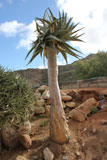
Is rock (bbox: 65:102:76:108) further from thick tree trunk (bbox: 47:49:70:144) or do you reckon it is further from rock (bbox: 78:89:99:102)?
thick tree trunk (bbox: 47:49:70:144)

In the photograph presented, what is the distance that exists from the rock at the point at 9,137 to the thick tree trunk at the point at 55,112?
1373 millimetres

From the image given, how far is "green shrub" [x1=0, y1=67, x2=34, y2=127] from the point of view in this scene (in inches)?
144

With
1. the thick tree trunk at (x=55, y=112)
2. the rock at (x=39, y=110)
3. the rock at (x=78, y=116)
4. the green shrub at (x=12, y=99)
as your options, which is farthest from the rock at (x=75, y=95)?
the thick tree trunk at (x=55, y=112)

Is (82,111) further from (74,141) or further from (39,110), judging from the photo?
(39,110)

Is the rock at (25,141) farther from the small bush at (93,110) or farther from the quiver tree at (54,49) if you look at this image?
the small bush at (93,110)

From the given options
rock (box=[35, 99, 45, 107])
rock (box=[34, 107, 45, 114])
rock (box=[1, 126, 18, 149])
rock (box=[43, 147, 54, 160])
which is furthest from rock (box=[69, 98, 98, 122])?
rock (box=[1, 126, 18, 149])

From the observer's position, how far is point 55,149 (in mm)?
3658

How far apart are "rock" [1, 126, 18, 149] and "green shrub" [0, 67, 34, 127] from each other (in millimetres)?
469

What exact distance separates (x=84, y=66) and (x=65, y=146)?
1564cm

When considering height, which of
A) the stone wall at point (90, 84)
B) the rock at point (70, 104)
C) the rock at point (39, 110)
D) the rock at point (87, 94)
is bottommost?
the rock at point (39, 110)

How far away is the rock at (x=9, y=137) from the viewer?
169 inches

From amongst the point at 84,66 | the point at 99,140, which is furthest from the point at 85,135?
the point at 84,66

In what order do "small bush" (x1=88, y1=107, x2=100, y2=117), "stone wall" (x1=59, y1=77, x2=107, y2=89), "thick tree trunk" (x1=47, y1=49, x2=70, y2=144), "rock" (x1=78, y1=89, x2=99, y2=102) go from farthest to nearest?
1. "stone wall" (x1=59, y1=77, x2=107, y2=89)
2. "rock" (x1=78, y1=89, x2=99, y2=102)
3. "small bush" (x1=88, y1=107, x2=100, y2=117)
4. "thick tree trunk" (x1=47, y1=49, x2=70, y2=144)

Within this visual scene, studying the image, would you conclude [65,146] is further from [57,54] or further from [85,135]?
[57,54]
